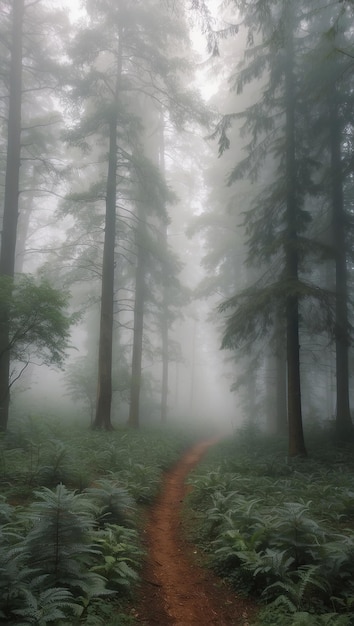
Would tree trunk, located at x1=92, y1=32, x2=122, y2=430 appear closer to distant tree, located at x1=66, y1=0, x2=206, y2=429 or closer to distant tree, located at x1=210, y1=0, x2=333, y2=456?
distant tree, located at x1=66, y1=0, x2=206, y2=429

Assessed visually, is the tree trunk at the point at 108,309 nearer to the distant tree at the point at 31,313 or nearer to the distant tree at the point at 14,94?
the distant tree at the point at 14,94

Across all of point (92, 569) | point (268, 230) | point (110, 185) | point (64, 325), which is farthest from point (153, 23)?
point (92, 569)

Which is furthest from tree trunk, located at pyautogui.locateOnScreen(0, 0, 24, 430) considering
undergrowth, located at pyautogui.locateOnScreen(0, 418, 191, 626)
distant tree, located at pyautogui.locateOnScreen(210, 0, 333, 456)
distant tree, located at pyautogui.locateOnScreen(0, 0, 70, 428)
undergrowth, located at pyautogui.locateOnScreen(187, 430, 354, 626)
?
undergrowth, located at pyautogui.locateOnScreen(187, 430, 354, 626)

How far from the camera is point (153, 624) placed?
3.71m

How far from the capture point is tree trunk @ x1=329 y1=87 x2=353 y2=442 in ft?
42.3

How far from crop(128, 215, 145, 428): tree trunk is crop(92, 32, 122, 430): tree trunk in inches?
93.3

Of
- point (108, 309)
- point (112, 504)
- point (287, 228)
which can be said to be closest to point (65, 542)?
point (112, 504)

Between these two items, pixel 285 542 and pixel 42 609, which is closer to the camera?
pixel 42 609

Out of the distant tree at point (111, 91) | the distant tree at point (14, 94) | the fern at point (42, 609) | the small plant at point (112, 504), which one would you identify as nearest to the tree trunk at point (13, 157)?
the distant tree at point (14, 94)

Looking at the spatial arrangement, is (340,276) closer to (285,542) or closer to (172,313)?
(172,313)

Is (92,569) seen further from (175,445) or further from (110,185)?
(110,185)

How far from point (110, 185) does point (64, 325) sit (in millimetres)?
6715

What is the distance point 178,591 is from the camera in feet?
14.7

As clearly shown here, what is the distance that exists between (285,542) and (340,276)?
440 inches
